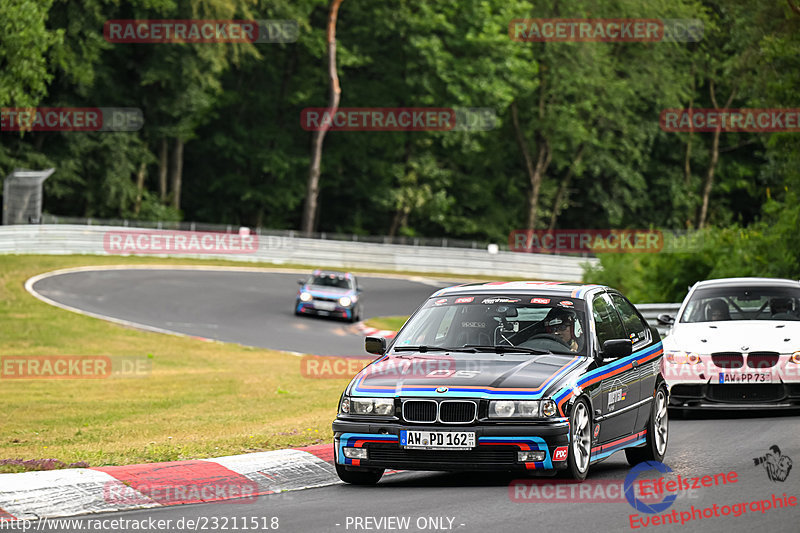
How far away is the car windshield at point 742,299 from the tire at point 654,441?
436 centimetres

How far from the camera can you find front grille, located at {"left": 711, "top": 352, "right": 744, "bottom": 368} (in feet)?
44.6

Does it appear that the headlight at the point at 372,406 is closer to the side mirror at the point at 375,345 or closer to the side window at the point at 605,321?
the side mirror at the point at 375,345

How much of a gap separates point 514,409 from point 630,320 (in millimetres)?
2653

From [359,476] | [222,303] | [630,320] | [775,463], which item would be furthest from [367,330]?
[359,476]

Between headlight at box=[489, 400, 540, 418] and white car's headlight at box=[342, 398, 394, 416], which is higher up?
headlight at box=[489, 400, 540, 418]

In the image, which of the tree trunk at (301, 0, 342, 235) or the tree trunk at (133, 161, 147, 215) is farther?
the tree trunk at (301, 0, 342, 235)

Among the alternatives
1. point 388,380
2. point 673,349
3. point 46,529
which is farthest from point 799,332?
point 46,529

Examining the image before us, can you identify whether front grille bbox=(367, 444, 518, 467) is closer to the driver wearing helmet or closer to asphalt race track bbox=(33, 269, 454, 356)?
the driver wearing helmet

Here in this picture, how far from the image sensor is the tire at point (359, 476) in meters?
9.06

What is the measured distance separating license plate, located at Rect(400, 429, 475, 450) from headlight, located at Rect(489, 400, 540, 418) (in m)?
0.23

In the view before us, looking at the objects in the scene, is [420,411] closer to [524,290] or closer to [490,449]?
[490,449]

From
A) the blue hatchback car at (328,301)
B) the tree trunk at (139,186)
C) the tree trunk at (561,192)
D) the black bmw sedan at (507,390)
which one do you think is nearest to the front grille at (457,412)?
the black bmw sedan at (507,390)

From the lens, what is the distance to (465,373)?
8.80 meters

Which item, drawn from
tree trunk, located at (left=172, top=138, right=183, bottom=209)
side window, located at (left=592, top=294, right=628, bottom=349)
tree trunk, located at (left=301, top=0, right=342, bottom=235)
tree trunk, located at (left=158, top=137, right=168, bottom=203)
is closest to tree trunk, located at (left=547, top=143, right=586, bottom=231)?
tree trunk, located at (left=301, top=0, right=342, bottom=235)
